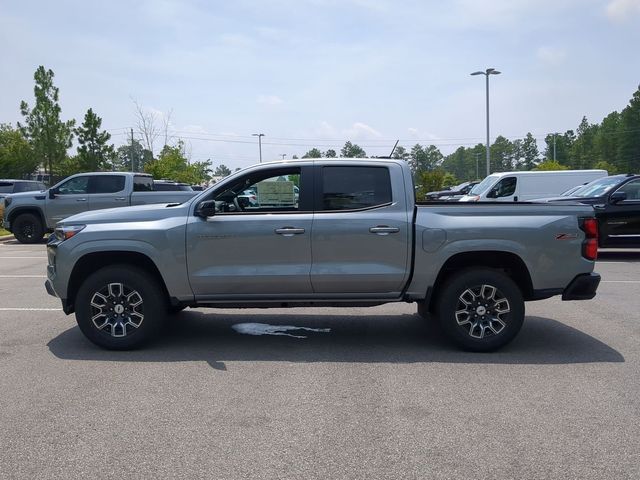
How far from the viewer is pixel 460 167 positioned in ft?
508

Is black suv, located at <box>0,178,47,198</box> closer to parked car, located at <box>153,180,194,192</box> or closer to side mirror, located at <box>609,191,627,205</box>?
parked car, located at <box>153,180,194,192</box>

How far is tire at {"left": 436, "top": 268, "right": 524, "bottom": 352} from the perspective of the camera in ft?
20.5

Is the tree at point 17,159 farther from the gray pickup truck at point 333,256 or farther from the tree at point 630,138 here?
the tree at point 630,138

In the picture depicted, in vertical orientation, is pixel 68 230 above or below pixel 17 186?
below

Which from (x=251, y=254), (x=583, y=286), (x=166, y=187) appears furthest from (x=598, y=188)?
(x=166, y=187)

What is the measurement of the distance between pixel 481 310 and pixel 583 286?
1054mm

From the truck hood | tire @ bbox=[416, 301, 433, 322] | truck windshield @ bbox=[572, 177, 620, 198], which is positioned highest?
truck windshield @ bbox=[572, 177, 620, 198]

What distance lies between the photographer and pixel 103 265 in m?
6.61

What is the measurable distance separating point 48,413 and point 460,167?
15560 centimetres

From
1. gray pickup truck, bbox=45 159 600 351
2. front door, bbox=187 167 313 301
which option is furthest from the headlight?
front door, bbox=187 167 313 301

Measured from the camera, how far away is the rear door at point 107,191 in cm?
1719

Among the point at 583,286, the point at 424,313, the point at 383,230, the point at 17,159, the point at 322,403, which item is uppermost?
the point at 17,159

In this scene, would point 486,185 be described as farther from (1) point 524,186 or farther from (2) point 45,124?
(2) point 45,124

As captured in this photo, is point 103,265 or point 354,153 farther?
point 354,153
